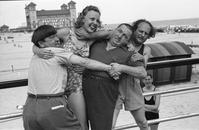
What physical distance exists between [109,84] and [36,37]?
517 mm

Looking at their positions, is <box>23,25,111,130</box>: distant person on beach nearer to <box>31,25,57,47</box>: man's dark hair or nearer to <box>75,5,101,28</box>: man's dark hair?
<box>31,25,57,47</box>: man's dark hair

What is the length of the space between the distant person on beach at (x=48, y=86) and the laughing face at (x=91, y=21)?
227 millimetres

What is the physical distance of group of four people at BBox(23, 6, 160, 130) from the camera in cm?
146

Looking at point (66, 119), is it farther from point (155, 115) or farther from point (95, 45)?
point (155, 115)

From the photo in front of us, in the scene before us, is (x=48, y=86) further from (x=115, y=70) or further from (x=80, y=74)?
(x=115, y=70)

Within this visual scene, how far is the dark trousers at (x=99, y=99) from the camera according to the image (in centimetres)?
160

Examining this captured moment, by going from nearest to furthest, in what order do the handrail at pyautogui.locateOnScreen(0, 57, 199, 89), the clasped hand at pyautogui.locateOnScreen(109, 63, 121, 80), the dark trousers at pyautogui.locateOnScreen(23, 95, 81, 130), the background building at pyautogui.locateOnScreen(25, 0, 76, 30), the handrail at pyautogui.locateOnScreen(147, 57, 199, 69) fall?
the dark trousers at pyautogui.locateOnScreen(23, 95, 81, 130), the clasped hand at pyautogui.locateOnScreen(109, 63, 121, 80), the handrail at pyautogui.locateOnScreen(0, 57, 199, 89), the handrail at pyautogui.locateOnScreen(147, 57, 199, 69), the background building at pyautogui.locateOnScreen(25, 0, 76, 30)

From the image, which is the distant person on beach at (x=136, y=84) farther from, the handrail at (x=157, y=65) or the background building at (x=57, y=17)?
the background building at (x=57, y=17)

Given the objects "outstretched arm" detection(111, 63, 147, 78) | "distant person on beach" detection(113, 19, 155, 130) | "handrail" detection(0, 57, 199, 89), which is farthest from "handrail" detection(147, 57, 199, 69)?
"outstretched arm" detection(111, 63, 147, 78)

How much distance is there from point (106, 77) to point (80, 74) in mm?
161

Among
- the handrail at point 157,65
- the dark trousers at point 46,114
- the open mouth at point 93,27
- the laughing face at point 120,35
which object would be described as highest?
the open mouth at point 93,27

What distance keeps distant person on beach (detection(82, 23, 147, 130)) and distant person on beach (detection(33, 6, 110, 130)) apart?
0.14ft

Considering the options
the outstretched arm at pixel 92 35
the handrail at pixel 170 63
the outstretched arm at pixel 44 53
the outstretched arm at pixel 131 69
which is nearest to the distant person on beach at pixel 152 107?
the handrail at pixel 170 63

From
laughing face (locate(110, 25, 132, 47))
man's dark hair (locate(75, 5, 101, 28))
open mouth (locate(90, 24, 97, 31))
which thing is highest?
man's dark hair (locate(75, 5, 101, 28))
